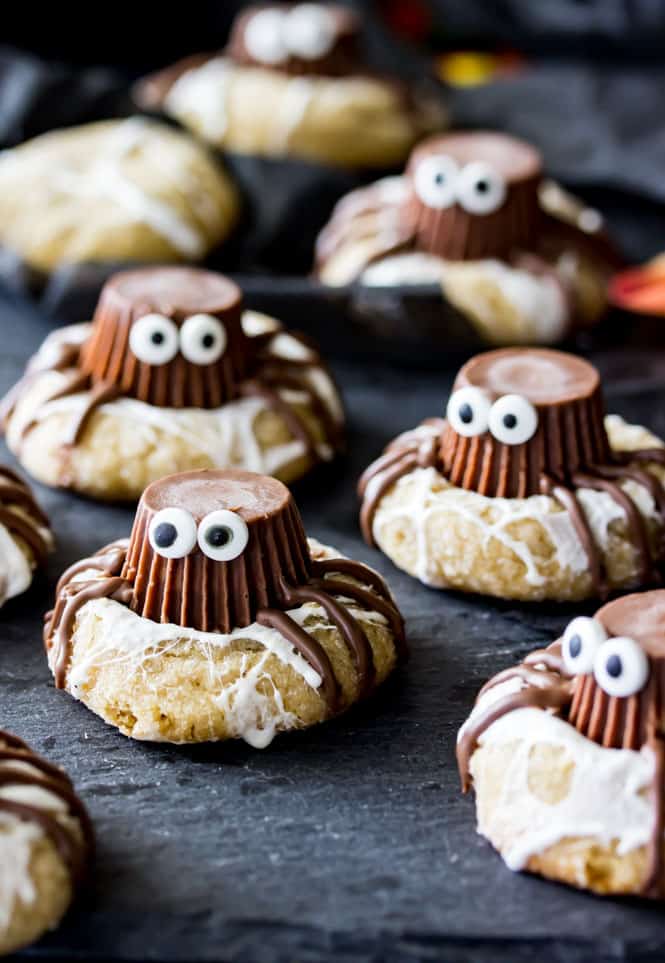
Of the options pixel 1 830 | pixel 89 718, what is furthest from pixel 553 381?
pixel 1 830

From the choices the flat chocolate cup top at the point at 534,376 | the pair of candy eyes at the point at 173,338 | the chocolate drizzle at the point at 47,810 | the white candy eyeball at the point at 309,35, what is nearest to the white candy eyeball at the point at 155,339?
the pair of candy eyes at the point at 173,338

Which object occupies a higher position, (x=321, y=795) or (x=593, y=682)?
(x=593, y=682)

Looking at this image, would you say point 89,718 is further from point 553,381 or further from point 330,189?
point 330,189

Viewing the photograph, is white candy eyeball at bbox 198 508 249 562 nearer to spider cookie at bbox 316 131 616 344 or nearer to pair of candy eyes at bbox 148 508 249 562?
pair of candy eyes at bbox 148 508 249 562

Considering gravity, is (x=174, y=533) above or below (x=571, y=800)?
above

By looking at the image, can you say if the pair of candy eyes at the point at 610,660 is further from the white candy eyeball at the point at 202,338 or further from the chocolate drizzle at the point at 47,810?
the white candy eyeball at the point at 202,338

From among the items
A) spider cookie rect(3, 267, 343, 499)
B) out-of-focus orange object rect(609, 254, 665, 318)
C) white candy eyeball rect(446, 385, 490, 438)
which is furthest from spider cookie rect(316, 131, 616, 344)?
white candy eyeball rect(446, 385, 490, 438)

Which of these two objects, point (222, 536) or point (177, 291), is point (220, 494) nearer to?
point (222, 536)

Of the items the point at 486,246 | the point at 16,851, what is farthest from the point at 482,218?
the point at 16,851
